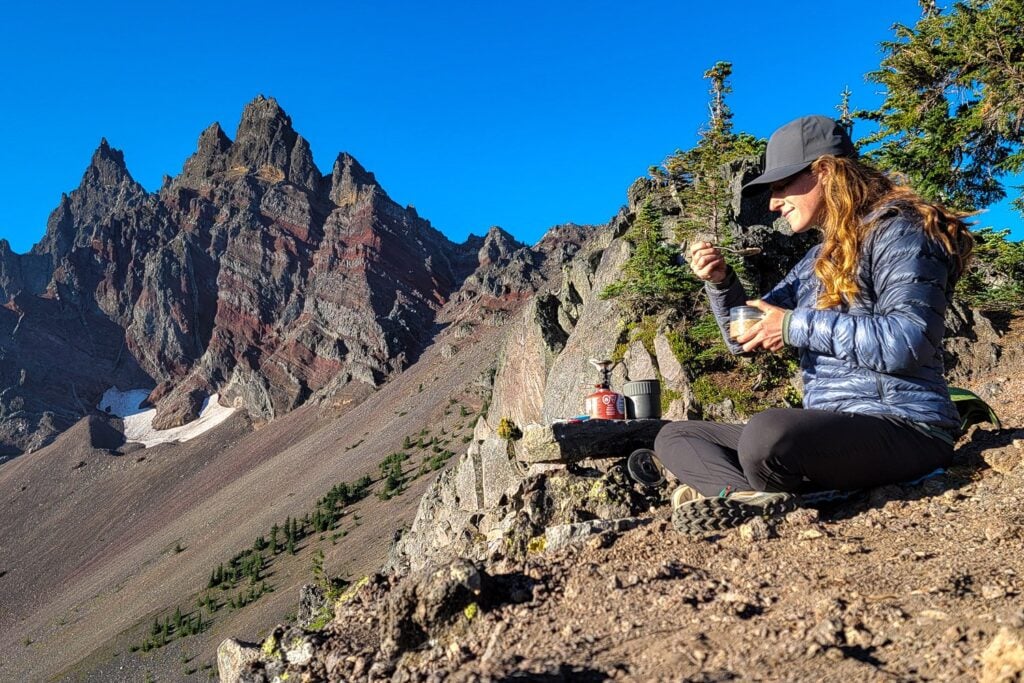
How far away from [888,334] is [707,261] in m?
1.07

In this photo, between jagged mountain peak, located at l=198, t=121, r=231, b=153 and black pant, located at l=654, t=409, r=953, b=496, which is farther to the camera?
jagged mountain peak, located at l=198, t=121, r=231, b=153

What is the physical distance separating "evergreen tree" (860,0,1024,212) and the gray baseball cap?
1393 cm

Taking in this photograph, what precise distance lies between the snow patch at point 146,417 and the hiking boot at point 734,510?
101461 millimetres

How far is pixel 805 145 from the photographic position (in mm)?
3939

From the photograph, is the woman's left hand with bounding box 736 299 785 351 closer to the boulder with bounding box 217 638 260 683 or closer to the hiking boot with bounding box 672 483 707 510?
the hiking boot with bounding box 672 483 707 510

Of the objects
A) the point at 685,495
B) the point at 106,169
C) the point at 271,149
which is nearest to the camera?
A: the point at 685,495

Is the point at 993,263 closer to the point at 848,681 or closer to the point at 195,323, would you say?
the point at 848,681

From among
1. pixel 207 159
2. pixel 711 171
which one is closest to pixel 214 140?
pixel 207 159

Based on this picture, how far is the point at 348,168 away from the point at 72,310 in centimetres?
5503

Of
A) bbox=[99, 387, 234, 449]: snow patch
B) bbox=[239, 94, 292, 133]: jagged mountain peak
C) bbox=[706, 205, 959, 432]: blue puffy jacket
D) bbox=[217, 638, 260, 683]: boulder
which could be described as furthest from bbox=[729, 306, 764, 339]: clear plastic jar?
bbox=[239, 94, 292, 133]: jagged mountain peak

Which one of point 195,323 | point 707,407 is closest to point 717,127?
point 707,407

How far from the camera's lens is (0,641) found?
54656 mm

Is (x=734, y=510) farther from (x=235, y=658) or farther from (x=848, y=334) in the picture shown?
(x=235, y=658)

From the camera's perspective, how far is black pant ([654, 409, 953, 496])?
12.4 ft
